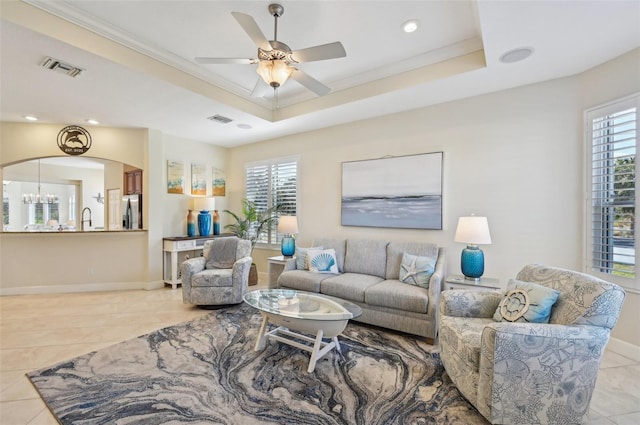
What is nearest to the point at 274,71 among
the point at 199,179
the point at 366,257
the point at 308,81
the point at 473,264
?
the point at 308,81

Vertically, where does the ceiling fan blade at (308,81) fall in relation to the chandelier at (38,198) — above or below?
above

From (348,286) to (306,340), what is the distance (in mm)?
879

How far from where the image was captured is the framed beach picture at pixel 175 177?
5430 millimetres

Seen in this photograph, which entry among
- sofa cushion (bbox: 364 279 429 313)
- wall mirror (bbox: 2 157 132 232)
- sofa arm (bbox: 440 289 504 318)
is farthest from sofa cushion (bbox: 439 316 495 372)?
wall mirror (bbox: 2 157 132 232)

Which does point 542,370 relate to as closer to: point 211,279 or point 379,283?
point 379,283

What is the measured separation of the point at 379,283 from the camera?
11.3ft

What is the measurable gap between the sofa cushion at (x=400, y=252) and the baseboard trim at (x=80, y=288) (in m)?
4.05

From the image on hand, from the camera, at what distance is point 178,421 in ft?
5.99

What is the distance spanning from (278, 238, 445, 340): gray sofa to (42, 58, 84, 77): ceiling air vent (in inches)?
127

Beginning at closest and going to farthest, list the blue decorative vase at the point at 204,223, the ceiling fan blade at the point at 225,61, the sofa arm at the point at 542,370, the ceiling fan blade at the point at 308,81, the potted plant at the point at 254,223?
the sofa arm at the point at 542,370 → the ceiling fan blade at the point at 225,61 → the ceiling fan blade at the point at 308,81 → the potted plant at the point at 254,223 → the blue decorative vase at the point at 204,223

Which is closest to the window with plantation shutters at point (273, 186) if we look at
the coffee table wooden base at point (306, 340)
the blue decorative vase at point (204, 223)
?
the blue decorative vase at point (204, 223)

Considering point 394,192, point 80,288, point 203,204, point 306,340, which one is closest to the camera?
point 306,340

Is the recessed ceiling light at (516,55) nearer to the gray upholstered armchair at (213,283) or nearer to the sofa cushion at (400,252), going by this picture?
the sofa cushion at (400,252)

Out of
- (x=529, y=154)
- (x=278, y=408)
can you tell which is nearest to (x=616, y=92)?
(x=529, y=154)
